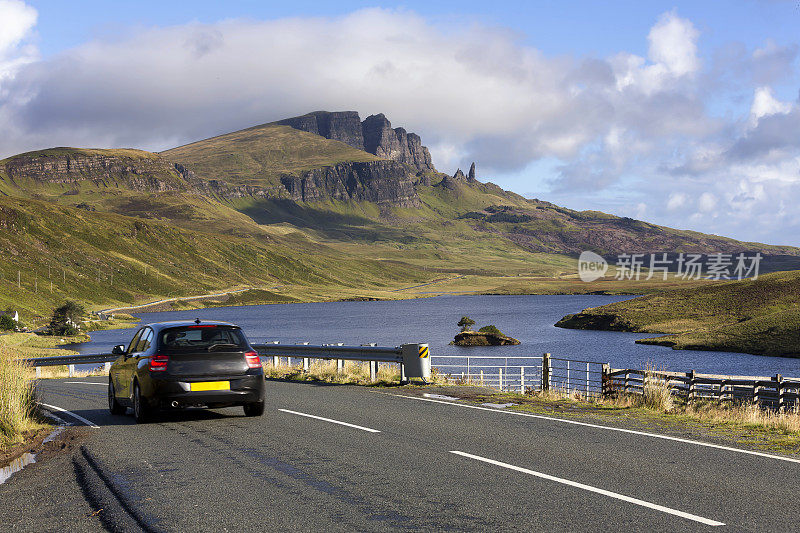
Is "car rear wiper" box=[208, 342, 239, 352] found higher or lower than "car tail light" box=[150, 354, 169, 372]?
higher

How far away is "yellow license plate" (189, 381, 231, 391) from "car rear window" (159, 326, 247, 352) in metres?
0.68

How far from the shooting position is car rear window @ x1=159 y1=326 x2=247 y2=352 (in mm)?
14516

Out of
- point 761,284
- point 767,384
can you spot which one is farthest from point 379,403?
point 761,284

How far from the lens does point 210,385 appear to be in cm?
1418

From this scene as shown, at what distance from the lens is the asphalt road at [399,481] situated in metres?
7.24

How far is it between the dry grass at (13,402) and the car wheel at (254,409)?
13.1 feet

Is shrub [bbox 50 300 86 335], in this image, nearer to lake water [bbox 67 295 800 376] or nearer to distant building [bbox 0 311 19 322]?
lake water [bbox 67 295 800 376]

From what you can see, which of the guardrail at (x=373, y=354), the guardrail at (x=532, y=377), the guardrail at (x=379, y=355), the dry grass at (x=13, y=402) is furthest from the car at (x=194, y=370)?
the guardrail at (x=532, y=377)

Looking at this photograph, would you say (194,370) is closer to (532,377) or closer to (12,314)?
(532,377)

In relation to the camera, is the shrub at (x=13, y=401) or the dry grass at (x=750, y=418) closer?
the shrub at (x=13, y=401)

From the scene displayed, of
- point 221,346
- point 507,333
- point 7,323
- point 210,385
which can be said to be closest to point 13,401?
point 210,385

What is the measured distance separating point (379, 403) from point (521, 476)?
29.4ft

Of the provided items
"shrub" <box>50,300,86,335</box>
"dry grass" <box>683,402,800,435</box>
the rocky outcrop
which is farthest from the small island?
"dry grass" <box>683,402,800,435</box>

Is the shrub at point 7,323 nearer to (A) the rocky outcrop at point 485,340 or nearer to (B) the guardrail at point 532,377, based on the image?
(A) the rocky outcrop at point 485,340
